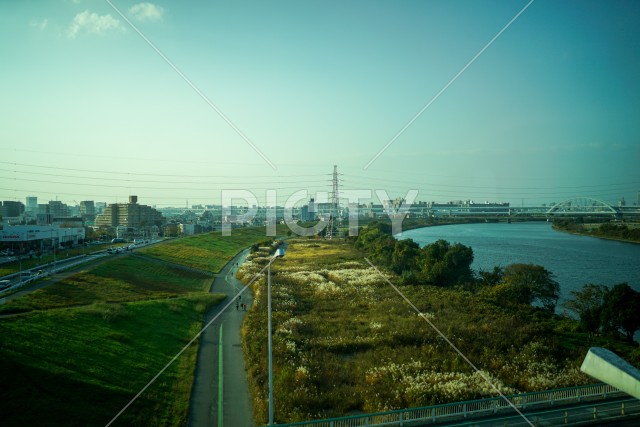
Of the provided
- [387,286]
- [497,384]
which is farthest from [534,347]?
[387,286]

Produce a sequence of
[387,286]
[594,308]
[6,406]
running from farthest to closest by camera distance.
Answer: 1. [387,286]
2. [594,308]
3. [6,406]

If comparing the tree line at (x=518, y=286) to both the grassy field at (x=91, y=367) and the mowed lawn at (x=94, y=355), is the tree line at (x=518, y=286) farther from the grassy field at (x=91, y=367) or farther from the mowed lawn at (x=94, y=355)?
the grassy field at (x=91, y=367)

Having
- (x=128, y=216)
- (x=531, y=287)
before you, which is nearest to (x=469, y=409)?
(x=531, y=287)

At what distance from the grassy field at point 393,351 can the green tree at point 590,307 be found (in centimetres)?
52

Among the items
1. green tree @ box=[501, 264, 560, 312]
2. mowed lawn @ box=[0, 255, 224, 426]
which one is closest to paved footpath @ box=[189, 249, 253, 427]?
mowed lawn @ box=[0, 255, 224, 426]

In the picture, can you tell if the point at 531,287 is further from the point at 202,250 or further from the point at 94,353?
the point at 202,250

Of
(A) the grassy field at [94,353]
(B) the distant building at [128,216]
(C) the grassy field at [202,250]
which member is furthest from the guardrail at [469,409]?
(B) the distant building at [128,216]

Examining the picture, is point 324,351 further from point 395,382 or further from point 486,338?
point 486,338

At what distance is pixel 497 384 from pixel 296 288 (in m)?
14.2

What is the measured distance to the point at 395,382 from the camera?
10.3 metres

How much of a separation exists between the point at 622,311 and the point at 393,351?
9.28 meters

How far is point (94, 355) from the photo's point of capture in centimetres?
1210

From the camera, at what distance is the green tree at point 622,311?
588 inches

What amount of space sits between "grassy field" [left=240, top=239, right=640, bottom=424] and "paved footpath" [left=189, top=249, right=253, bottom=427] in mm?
383
